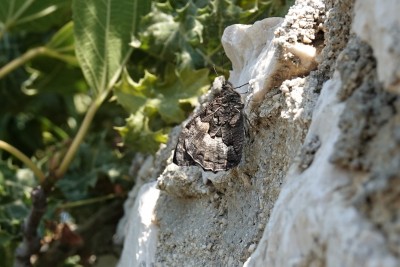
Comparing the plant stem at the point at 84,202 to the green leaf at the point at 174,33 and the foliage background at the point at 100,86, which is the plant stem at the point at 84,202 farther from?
the green leaf at the point at 174,33

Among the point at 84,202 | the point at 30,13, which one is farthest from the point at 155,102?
the point at 30,13

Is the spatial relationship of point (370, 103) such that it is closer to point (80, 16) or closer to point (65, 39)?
point (80, 16)

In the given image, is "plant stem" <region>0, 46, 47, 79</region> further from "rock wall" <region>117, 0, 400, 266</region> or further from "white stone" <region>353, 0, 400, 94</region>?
"white stone" <region>353, 0, 400, 94</region>

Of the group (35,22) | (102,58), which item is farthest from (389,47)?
(35,22)

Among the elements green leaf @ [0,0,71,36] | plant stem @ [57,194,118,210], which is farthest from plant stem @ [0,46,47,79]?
plant stem @ [57,194,118,210]

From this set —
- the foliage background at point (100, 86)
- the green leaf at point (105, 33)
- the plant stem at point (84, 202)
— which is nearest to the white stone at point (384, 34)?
the foliage background at point (100, 86)
